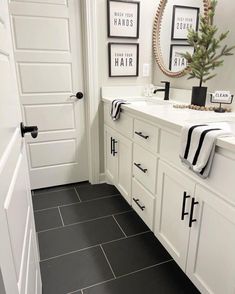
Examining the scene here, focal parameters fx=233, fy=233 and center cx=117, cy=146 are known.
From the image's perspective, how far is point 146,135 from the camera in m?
1.51

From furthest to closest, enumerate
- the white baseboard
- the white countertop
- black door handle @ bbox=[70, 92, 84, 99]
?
the white baseboard
black door handle @ bbox=[70, 92, 84, 99]
the white countertop

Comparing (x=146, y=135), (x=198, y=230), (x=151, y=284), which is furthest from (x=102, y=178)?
(x=198, y=230)

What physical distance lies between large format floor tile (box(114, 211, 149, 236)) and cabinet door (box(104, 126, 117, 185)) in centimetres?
36

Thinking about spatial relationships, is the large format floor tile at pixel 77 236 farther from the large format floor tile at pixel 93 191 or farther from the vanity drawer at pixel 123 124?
the vanity drawer at pixel 123 124

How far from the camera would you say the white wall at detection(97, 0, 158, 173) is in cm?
212

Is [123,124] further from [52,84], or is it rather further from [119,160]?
[52,84]

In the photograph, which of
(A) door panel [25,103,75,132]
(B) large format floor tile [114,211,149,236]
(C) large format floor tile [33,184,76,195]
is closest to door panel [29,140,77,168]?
(A) door panel [25,103,75,132]

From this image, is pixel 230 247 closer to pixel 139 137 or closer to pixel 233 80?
pixel 139 137

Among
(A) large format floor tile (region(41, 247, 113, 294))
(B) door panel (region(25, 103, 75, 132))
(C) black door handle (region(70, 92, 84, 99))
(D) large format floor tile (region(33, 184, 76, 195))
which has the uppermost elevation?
(C) black door handle (region(70, 92, 84, 99))

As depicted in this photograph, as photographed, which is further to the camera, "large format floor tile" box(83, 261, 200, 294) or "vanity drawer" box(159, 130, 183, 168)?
"large format floor tile" box(83, 261, 200, 294)

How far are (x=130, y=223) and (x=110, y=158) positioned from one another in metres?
0.67

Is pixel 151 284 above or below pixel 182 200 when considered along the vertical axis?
below

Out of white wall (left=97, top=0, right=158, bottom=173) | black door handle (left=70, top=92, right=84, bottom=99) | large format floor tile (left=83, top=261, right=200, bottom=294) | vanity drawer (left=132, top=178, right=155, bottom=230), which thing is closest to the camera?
large format floor tile (left=83, top=261, right=200, bottom=294)

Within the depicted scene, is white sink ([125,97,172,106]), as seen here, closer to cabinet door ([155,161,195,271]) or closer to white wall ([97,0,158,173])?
white wall ([97,0,158,173])
